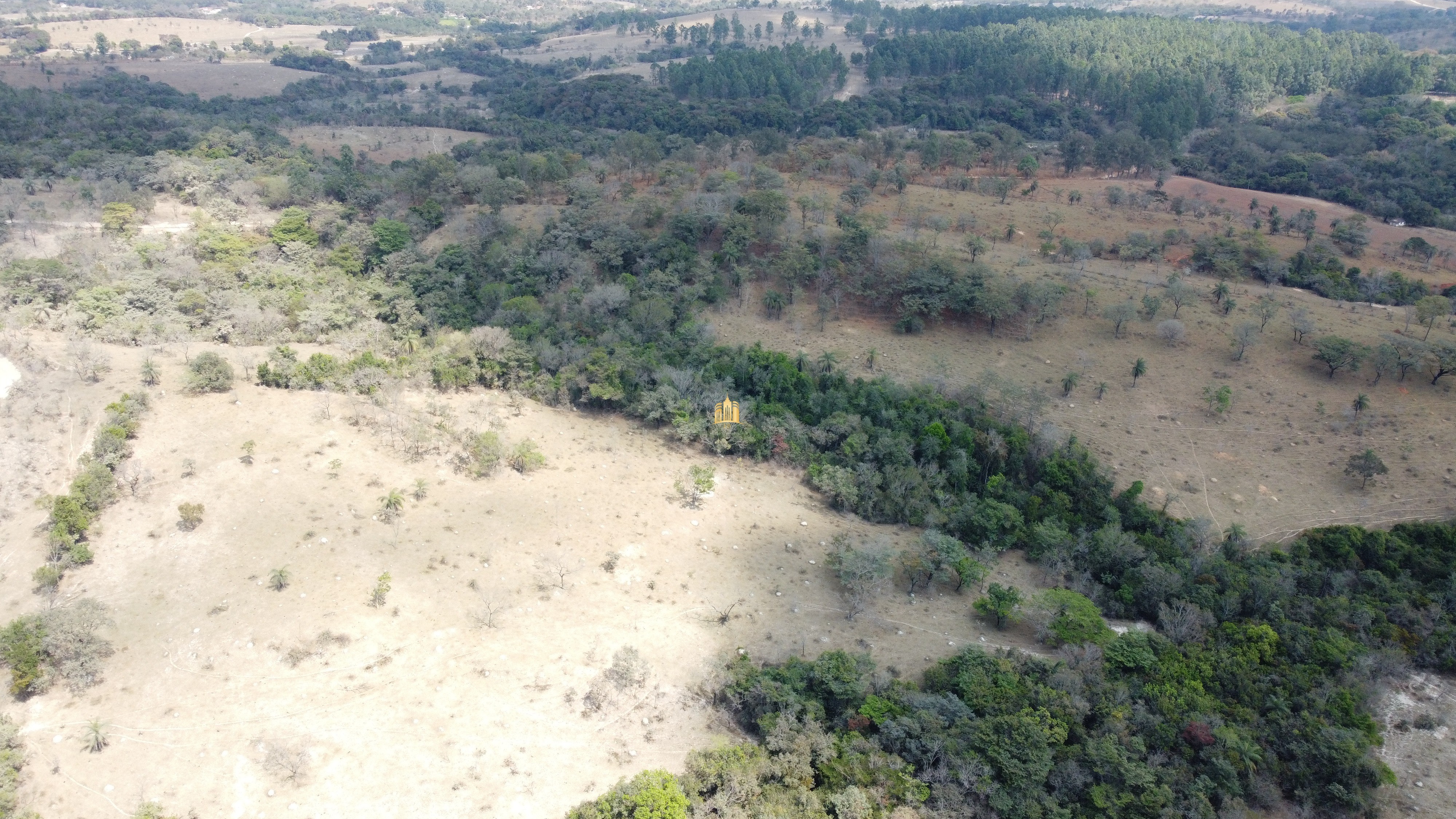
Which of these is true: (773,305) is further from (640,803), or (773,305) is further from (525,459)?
(640,803)

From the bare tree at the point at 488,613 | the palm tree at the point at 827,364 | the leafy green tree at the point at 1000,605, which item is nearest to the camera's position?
the bare tree at the point at 488,613

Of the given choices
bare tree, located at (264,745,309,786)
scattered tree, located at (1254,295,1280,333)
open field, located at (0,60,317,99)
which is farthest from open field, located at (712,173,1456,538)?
open field, located at (0,60,317,99)

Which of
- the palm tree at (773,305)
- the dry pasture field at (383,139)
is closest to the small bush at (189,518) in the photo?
the palm tree at (773,305)

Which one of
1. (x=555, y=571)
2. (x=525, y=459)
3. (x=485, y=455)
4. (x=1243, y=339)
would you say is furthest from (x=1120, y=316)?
(x=485, y=455)

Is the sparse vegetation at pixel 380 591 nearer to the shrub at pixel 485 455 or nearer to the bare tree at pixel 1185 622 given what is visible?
the shrub at pixel 485 455

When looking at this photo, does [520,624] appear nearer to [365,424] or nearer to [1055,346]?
[365,424]
